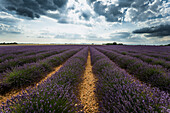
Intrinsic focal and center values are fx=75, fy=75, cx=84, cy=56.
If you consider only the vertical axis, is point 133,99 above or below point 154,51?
below

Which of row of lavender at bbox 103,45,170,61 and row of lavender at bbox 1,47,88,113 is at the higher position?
row of lavender at bbox 103,45,170,61

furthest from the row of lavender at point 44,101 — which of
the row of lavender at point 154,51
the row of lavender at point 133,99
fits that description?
the row of lavender at point 154,51

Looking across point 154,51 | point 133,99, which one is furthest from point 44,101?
point 154,51

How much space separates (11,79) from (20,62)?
9.11 feet

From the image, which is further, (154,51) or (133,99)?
(154,51)

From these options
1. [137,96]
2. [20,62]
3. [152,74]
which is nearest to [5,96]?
[20,62]

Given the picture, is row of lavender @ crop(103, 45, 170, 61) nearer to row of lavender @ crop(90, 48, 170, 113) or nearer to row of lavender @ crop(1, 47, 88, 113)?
row of lavender @ crop(90, 48, 170, 113)

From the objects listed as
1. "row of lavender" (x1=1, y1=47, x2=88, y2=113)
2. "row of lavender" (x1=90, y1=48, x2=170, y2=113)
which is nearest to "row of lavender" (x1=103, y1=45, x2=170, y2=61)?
"row of lavender" (x1=90, y1=48, x2=170, y2=113)

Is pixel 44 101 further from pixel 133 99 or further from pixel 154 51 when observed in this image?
pixel 154 51

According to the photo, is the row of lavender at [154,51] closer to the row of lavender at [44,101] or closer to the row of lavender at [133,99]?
the row of lavender at [133,99]

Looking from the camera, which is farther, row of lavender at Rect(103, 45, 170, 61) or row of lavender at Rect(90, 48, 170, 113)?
row of lavender at Rect(103, 45, 170, 61)

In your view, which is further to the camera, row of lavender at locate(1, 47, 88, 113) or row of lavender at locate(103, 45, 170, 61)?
row of lavender at locate(103, 45, 170, 61)

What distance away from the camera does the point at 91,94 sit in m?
2.44

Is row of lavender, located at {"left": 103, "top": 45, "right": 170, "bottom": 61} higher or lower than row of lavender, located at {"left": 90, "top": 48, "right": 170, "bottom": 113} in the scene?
higher
